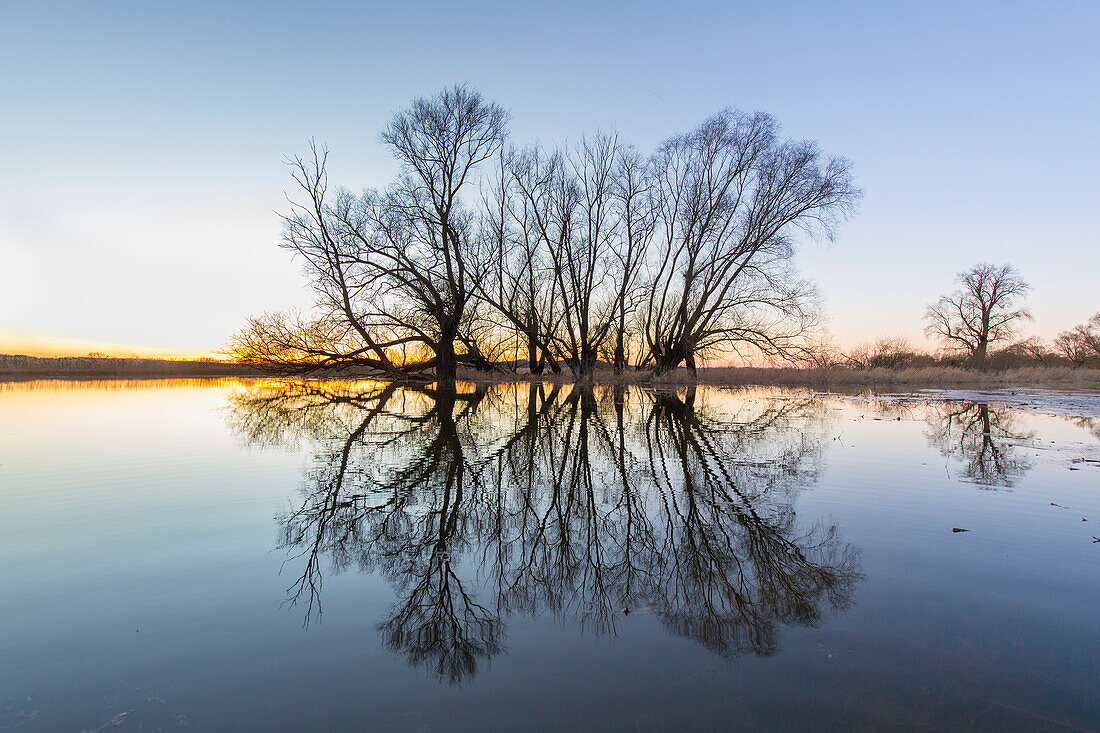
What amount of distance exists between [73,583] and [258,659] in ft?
5.56

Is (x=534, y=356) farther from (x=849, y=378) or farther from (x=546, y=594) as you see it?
(x=546, y=594)

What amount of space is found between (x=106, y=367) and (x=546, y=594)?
53.5 metres

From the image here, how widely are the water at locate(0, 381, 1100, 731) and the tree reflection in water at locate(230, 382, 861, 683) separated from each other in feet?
0.09

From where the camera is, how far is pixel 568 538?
13.7ft

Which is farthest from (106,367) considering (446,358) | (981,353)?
(981,353)

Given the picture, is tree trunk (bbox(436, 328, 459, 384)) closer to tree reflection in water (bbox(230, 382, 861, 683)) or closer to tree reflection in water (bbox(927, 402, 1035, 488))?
tree reflection in water (bbox(230, 382, 861, 683))

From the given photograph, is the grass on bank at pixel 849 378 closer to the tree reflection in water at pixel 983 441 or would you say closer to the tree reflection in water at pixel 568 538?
the tree reflection in water at pixel 983 441

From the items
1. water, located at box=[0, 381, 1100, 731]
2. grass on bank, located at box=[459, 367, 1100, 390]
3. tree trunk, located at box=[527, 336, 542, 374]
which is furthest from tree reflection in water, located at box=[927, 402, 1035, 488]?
tree trunk, located at box=[527, 336, 542, 374]

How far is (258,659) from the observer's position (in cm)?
243

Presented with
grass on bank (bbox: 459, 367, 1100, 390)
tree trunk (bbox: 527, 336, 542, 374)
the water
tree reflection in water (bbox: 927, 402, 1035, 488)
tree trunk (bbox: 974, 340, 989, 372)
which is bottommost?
the water

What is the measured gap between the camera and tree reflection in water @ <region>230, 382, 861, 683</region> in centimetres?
290

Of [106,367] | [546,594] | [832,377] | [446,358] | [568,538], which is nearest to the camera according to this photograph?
[546,594]

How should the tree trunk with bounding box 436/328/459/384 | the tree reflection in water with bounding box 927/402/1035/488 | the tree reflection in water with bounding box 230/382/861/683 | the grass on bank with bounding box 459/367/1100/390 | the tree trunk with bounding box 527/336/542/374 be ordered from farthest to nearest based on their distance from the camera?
the tree trunk with bounding box 527/336/542/374
the grass on bank with bounding box 459/367/1100/390
the tree trunk with bounding box 436/328/459/384
the tree reflection in water with bounding box 927/402/1035/488
the tree reflection in water with bounding box 230/382/861/683

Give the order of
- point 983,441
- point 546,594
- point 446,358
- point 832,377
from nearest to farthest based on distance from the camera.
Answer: point 546,594, point 983,441, point 446,358, point 832,377
